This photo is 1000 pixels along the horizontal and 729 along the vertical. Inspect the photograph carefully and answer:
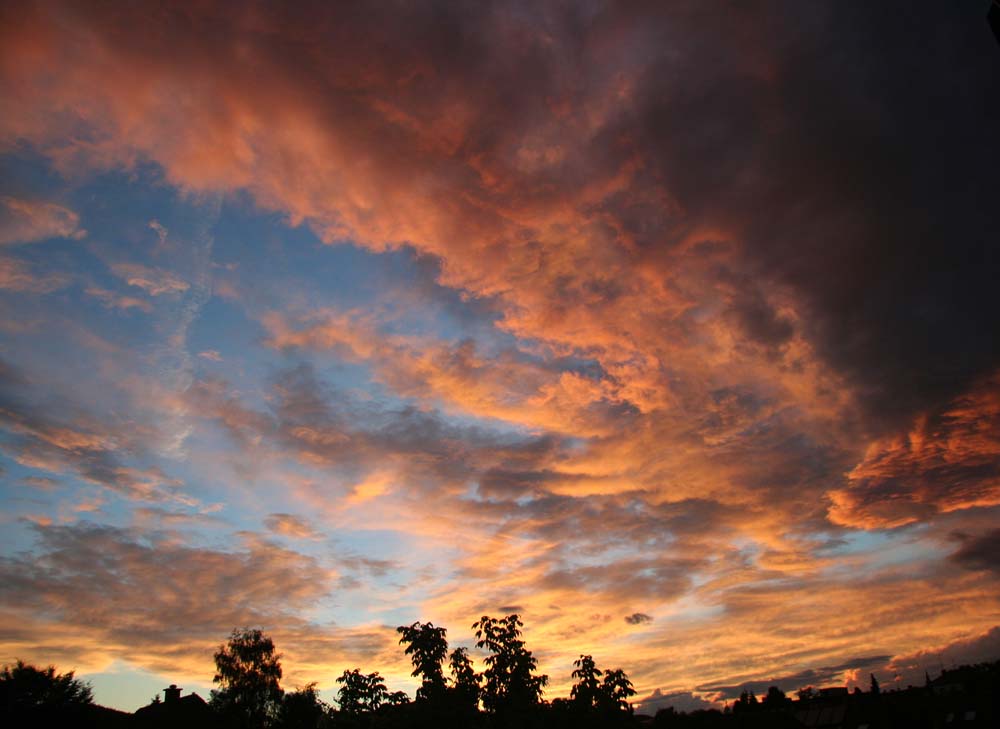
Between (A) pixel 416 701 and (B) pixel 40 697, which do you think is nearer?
(A) pixel 416 701

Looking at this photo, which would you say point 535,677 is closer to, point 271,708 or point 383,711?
point 383,711

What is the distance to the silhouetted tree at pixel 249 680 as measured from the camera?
6912 cm

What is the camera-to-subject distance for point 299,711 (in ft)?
227

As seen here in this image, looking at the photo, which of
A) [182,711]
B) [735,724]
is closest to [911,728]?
[735,724]

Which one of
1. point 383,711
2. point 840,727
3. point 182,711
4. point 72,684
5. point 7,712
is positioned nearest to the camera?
point 383,711

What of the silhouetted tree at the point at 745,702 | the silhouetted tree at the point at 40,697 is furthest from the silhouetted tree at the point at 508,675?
the silhouetted tree at the point at 745,702

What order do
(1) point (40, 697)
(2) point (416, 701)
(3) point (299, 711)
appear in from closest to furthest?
(2) point (416, 701) < (1) point (40, 697) < (3) point (299, 711)

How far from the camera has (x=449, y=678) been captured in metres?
24.2

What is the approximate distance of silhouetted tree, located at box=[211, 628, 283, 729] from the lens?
2721 inches

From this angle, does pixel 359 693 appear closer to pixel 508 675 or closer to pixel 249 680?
pixel 508 675

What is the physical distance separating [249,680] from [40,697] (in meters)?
36.0

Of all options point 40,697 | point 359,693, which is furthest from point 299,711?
point 359,693

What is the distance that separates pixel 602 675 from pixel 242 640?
5952cm

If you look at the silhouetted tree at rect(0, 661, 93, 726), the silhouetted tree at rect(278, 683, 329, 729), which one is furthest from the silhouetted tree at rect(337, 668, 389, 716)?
the silhouetted tree at rect(278, 683, 329, 729)
